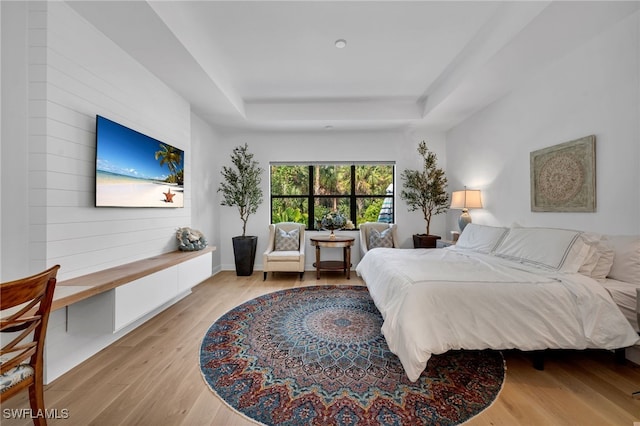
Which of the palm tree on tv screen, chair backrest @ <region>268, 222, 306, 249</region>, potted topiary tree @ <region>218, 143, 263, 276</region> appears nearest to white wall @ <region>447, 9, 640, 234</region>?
chair backrest @ <region>268, 222, 306, 249</region>

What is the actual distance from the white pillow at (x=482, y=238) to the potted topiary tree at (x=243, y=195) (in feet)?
10.7

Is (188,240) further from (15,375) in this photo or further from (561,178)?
(561,178)

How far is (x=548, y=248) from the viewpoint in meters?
2.23

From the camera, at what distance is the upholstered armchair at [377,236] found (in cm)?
458

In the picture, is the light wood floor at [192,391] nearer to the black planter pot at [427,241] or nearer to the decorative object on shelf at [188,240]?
the decorative object on shelf at [188,240]

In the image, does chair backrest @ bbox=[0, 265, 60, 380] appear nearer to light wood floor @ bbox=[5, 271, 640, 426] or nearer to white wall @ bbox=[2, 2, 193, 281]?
light wood floor @ bbox=[5, 271, 640, 426]

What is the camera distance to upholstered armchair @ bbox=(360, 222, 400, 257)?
4.58m

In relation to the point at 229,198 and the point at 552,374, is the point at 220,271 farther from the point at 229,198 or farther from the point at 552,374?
the point at 552,374

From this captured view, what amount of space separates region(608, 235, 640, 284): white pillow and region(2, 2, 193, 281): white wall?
4.09 m

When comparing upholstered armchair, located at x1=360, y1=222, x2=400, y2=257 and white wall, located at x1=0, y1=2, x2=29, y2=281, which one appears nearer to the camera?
white wall, located at x1=0, y1=2, x2=29, y2=281

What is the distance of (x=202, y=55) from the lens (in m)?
2.70

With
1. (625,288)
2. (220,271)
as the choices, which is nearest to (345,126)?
(220,271)

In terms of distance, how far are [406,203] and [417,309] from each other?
11.4ft

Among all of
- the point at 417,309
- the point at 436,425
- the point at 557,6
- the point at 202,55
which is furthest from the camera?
the point at 202,55
